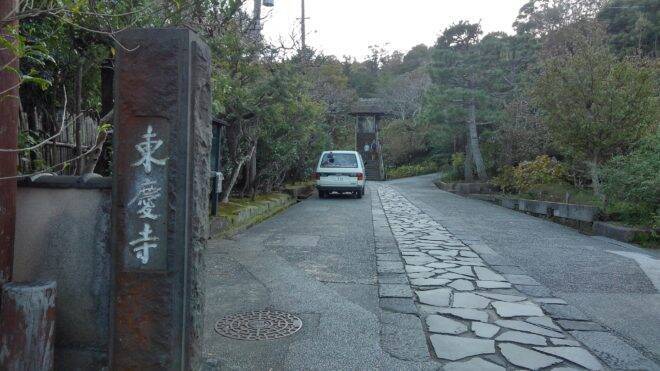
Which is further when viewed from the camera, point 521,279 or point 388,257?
point 388,257

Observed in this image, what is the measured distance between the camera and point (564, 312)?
179 inches

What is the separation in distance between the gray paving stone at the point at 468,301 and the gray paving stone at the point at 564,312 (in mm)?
579

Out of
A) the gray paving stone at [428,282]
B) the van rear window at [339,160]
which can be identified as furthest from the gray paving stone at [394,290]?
the van rear window at [339,160]

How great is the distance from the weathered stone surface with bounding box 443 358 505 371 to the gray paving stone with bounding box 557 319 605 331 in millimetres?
1171

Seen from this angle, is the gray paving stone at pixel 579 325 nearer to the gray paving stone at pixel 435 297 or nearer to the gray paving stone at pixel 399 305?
the gray paving stone at pixel 435 297

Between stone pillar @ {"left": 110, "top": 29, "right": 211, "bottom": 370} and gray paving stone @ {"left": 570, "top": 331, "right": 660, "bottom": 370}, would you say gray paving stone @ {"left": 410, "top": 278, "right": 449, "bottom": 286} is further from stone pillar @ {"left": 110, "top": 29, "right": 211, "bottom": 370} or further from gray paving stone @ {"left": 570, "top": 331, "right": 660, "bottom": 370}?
stone pillar @ {"left": 110, "top": 29, "right": 211, "bottom": 370}

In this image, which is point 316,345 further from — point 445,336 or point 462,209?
point 462,209

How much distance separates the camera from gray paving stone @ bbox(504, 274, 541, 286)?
5590 millimetres

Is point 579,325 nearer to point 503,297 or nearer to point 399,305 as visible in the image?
point 503,297

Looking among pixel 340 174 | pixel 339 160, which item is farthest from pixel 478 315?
pixel 339 160

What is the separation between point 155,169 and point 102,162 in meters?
4.16

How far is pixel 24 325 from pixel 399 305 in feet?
10.3

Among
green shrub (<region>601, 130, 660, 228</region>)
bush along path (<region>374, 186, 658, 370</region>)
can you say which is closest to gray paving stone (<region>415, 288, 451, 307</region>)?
bush along path (<region>374, 186, 658, 370</region>)

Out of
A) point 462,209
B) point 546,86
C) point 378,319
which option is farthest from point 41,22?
point 462,209
